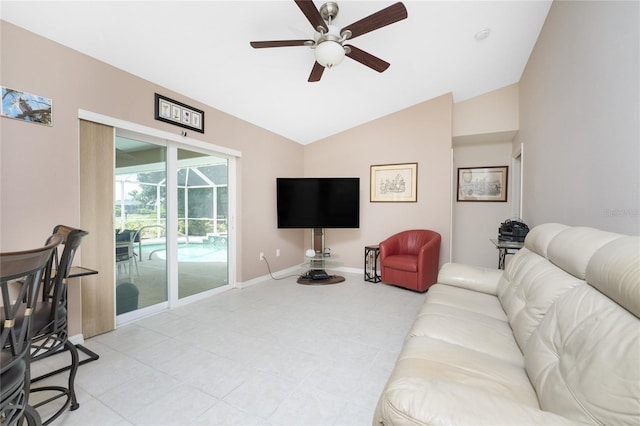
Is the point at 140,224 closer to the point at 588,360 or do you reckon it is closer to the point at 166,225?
the point at 166,225

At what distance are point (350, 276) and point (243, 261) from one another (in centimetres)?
178

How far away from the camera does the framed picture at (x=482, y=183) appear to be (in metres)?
4.33

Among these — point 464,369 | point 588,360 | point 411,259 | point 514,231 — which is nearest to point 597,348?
point 588,360

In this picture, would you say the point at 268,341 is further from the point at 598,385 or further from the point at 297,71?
the point at 297,71

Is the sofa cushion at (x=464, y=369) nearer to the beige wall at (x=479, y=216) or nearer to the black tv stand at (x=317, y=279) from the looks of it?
the black tv stand at (x=317, y=279)

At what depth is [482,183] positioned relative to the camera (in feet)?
14.6

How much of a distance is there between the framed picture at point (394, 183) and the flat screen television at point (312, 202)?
1.45ft

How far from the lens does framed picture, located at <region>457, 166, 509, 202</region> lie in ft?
14.2

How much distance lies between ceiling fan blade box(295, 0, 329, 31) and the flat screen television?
8.14ft

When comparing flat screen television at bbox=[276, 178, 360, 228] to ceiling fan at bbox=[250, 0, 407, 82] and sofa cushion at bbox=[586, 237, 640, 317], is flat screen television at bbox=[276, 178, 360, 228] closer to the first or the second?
ceiling fan at bbox=[250, 0, 407, 82]

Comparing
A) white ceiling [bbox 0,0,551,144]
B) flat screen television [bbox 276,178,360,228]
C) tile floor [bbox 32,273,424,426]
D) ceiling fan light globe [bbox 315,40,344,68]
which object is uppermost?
white ceiling [bbox 0,0,551,144]

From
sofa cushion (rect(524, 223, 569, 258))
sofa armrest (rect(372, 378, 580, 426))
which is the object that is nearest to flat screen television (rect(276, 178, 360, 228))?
sofa cushion (rect(524, 223, 569, 258))

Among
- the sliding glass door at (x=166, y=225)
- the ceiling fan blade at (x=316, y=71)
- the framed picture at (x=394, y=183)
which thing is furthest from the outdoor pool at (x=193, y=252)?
the framed picture at (x=394, y=183)

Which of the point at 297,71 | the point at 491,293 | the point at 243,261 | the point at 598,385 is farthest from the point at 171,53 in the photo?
the point at 491,293
